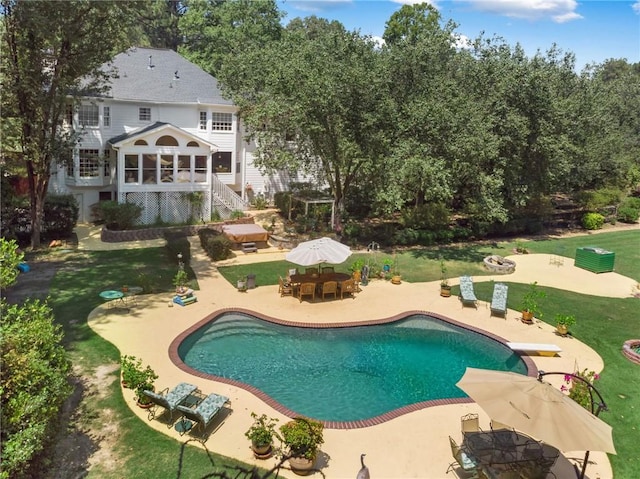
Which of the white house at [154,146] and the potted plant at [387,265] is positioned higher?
the white house at [154,146]

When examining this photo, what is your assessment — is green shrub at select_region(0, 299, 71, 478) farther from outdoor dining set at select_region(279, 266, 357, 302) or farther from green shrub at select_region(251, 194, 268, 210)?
green shrub at select_region(251, 194, 268, 210)

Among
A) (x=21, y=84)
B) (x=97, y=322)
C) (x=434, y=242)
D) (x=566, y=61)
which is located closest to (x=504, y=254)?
(x=434, y=242)

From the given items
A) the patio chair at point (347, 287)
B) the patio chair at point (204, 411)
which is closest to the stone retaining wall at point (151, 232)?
the patio chair at point (347, 287)

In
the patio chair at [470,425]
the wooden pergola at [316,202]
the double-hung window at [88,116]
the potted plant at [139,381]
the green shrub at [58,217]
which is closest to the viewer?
the patio chair at [470,425]

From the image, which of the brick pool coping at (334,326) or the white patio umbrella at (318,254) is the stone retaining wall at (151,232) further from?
the brick pool coping at (334,326)

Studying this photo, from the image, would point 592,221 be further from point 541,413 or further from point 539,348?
point 541,413

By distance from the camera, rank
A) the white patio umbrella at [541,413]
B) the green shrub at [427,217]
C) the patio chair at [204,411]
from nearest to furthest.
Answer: the white patio umbrella at [541,413] → the patio chair at [204,411] → the green shrub at [427,217]

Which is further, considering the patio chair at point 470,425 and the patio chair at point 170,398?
the patio chair at point 170,398

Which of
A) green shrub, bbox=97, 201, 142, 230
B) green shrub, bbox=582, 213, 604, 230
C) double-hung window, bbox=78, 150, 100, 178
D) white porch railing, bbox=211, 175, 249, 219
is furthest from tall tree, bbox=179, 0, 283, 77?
green shrub, bbox=582, 213, 604, 230
